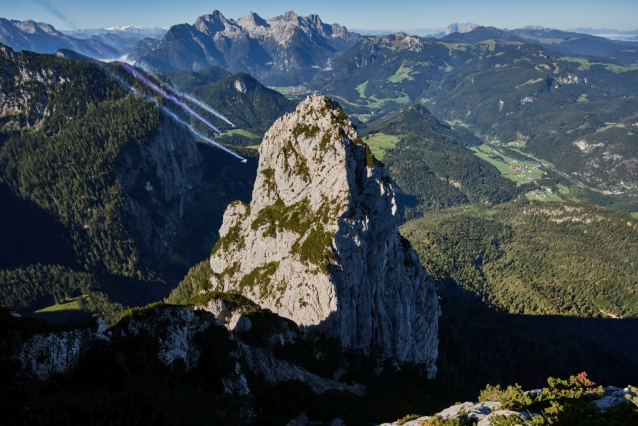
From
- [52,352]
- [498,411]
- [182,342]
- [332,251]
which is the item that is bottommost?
[498,411]

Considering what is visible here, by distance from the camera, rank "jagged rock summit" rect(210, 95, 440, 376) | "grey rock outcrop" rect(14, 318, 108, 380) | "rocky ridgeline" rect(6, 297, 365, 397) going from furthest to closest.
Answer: "jagged rock summit" rect(210, 95, 440, 376)
"rocky ridgeline" rect(6, 297, 365, 397)
"grey rock outcrop" rect(14, 318, 108, 380)

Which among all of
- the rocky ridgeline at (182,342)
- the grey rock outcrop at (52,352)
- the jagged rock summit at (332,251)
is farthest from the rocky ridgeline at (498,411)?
the jagged rock summit at (332,251)

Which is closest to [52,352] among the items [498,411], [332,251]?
[498,411]

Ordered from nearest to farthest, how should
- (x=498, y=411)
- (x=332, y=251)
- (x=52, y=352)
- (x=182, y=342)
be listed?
(x=52, y=352) < (x=498, y=411) < (x=182, y=342) < (x=332, y=251)

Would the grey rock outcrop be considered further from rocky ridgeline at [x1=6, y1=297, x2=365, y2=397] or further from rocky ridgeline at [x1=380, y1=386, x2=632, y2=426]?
rocky ridgeline at [x1=380, y1=386, x2=632, y2=426]

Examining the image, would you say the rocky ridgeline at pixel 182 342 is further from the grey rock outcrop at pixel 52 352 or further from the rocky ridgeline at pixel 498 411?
the rocky ridgeline at pixel 498 411

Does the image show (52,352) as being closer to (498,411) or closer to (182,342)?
(182,342)

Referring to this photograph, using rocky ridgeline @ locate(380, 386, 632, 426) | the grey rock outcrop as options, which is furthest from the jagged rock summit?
the grey rock outcrop

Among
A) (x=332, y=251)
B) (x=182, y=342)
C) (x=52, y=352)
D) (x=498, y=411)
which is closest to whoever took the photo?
(x=52, y=352)
